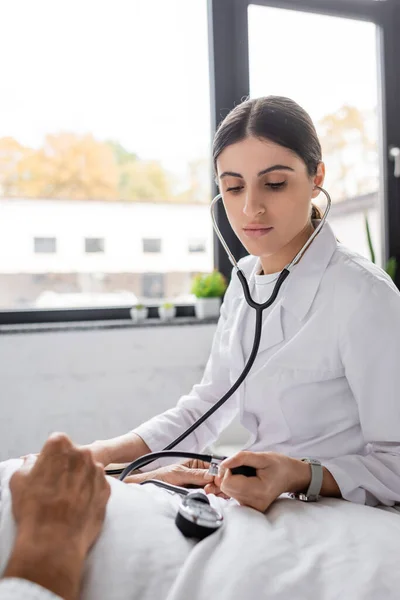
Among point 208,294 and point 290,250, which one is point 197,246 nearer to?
point 208,294

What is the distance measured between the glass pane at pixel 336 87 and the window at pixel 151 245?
0.80 metres

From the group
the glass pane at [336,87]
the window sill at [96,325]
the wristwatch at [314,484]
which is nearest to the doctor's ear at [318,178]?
the wristwatch at [314,484]

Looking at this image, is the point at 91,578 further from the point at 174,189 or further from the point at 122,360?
the point at 174,189

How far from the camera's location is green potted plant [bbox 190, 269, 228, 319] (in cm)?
246

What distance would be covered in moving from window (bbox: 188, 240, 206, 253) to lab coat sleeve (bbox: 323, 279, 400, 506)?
1708 mm

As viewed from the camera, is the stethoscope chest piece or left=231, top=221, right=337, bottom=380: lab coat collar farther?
left=231, top=221, right=337, bottom=380: lab coat collar

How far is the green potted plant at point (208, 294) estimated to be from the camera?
2465 millimetres

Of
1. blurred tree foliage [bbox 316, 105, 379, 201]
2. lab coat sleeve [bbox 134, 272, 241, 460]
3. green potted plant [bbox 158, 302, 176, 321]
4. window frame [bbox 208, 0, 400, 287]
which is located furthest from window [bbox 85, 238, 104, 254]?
lab coat sleeve [bbox 134, 272, 241, 460]

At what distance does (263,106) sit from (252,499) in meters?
0.69

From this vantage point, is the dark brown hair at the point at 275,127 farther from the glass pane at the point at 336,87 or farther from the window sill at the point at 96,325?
the glass pane at the point at 336,87

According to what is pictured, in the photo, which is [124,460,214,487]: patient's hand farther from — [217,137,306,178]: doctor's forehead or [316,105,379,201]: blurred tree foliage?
[316,105,379,201]: blurred tree foliage

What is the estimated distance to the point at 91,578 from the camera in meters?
0.62

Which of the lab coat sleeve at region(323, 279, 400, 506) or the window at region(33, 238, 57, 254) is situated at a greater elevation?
the window at region(33, 238, 57, 254)

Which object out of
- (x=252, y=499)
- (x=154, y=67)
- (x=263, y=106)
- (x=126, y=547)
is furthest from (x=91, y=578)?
(x=154, y=67)
